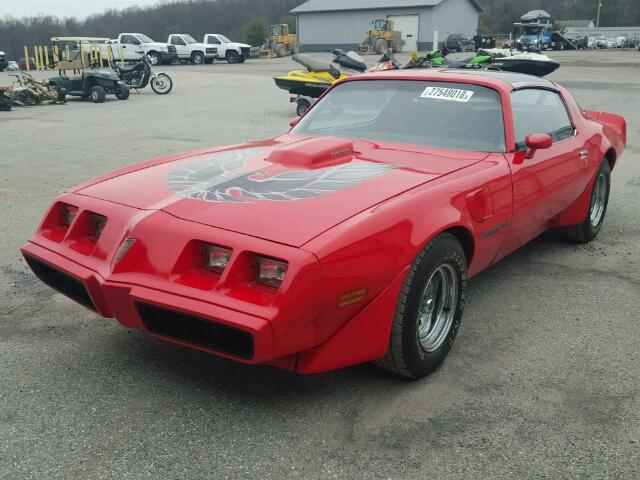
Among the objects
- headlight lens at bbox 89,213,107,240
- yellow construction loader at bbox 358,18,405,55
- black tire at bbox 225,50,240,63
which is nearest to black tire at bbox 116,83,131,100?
headlight lens at bbox 89,213,107,240

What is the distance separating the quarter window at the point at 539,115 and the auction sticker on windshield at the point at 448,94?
0.29 m

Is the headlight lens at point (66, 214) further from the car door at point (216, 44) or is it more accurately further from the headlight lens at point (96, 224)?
the car door at point (216, 44)

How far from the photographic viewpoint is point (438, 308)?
9.52 ft

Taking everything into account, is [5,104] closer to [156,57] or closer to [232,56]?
[156,57]

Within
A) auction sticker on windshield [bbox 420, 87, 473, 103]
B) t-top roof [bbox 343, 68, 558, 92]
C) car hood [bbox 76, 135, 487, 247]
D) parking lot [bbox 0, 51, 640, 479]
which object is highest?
t-top roof [bbox 343, 68, 558, 92]

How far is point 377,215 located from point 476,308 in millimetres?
1465

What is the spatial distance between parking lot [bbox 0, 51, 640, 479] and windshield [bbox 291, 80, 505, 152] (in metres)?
0.99

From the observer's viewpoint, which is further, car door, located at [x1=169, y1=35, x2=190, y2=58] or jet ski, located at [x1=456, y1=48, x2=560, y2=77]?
car door, located at [x1=169, y1=35, x2=190, y2=58]

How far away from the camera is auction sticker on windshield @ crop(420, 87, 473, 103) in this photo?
3.68 metres

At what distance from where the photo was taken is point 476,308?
11.8 ft

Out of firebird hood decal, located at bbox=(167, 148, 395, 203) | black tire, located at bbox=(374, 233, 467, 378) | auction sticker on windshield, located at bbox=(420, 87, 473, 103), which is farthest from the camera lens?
auction sticker on windshield, located at bbox=(420, 87, 473, 103)

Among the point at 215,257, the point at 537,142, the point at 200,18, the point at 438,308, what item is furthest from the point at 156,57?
the point at 200,18

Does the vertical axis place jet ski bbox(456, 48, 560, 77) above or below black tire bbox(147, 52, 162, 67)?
below

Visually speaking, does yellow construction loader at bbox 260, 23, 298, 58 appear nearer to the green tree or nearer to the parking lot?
the green tree
